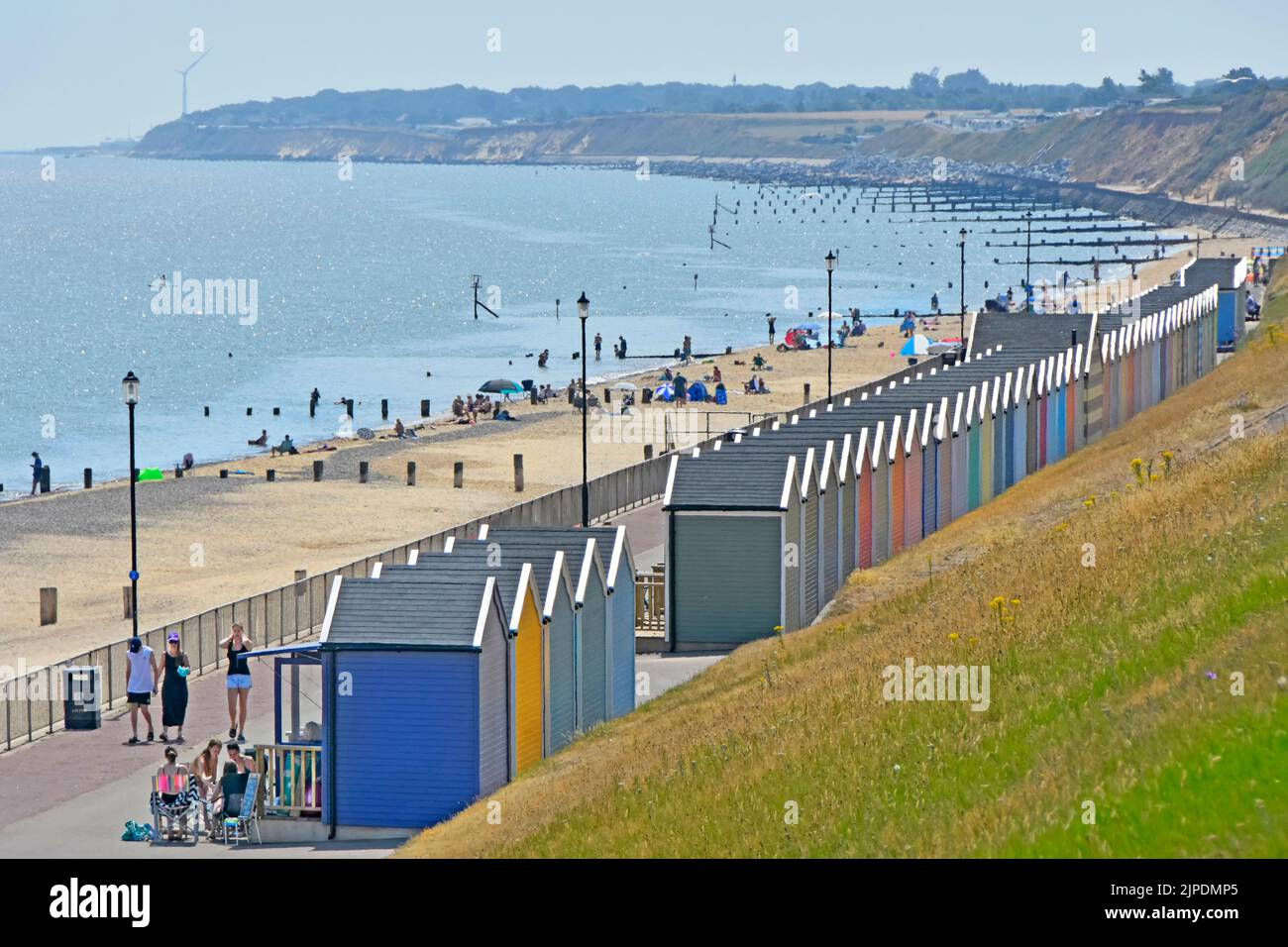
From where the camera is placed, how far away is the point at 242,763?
844 inches

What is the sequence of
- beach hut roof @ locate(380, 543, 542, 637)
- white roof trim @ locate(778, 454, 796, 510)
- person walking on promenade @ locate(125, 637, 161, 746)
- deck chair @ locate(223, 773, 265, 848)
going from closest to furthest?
deck chair @ locate(223, 773, 265, 848)
beach hut roof @ locate(380, 543, 542, 637)
person walking on promenade @ locate(125, 637, 161, 746)
white roof trim @ locate(778, 454, 796, 510)

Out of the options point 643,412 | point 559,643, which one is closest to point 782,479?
point 559,643

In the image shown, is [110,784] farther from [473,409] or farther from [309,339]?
[309,339]

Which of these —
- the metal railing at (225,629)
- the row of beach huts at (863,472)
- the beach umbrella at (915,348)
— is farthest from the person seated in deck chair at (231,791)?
the beach umbrella at (915,348)

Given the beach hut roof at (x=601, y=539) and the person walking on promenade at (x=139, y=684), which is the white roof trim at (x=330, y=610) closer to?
the beach hut roof at (x=601, y=539)

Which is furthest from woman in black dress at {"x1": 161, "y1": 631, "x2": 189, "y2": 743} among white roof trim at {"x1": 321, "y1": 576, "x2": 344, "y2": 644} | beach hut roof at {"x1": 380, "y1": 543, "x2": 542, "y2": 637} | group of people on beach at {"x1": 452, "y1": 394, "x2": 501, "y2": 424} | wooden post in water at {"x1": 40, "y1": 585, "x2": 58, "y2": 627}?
group of people on beach at {"x1": 452, "y1": 394, "x2": 501, "y2": 424}

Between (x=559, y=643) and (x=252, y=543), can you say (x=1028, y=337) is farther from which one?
(x=559, y=643)

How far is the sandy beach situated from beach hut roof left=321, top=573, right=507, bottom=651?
14666 millimetres

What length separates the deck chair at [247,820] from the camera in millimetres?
20938

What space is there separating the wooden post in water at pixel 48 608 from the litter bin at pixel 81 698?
13399 mm

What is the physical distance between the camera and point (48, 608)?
130 feet

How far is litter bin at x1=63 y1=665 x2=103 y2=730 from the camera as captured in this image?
2648 centimetres

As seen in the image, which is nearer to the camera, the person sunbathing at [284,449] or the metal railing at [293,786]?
the metal railing at [293,786]

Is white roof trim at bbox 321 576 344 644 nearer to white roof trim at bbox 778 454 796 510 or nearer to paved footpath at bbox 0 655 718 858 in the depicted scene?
paved footpath at bbox 0 655 718 858
